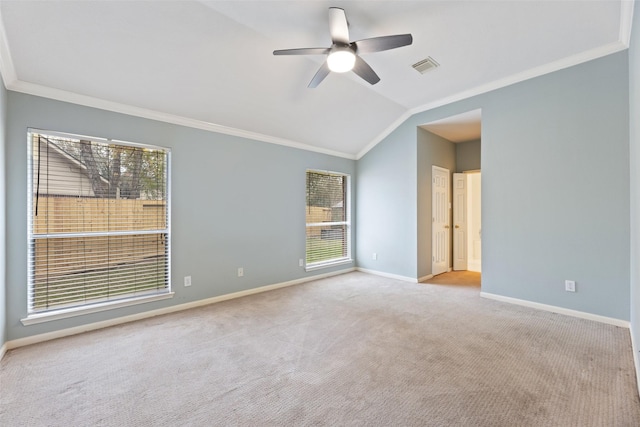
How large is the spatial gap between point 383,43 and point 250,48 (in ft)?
4.72

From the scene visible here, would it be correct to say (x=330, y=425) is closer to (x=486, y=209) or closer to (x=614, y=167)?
(x=486, y=209)

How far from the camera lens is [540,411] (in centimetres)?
173

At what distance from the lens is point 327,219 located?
216 inches

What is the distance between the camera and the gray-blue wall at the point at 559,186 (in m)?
3.03

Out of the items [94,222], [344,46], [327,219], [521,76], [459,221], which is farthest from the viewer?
[459,221]

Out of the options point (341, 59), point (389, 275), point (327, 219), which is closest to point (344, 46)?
point (341, 59)

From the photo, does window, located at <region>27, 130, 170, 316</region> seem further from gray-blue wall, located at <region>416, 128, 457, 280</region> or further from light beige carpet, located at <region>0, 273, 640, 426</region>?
gray-blue wall, located at <region>416, 128, 457, 280</region>

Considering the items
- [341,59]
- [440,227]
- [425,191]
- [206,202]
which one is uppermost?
[341,59]

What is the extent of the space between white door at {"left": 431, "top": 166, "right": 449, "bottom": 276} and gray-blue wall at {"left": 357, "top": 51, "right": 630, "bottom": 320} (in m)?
1.25

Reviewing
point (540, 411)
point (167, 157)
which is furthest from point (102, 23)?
point (540, 411)

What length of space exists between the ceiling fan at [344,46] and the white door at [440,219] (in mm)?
3299

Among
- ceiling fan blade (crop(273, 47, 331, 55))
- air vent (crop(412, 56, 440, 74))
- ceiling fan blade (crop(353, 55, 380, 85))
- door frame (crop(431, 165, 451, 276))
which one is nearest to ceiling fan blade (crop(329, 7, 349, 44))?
ceiling fan blade (crop(273, 47, 331, 55))

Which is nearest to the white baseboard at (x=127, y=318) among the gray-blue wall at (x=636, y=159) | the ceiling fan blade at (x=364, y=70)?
the ceiling fan blade at (x=364, y=70)

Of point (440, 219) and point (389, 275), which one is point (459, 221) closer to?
point (440, 219)
